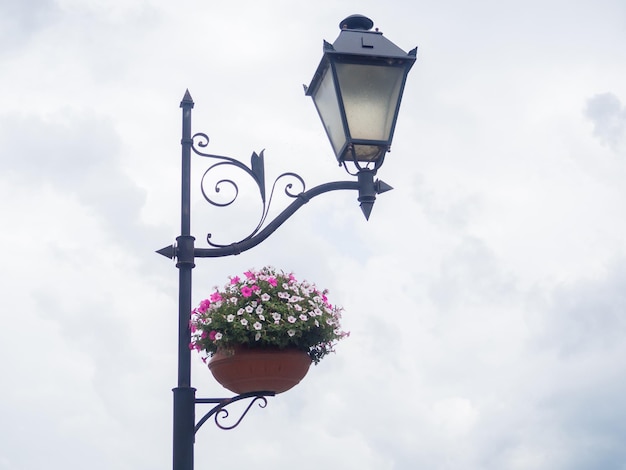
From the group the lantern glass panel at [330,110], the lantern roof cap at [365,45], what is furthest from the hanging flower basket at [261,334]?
the lantern roof cap at [365,45]

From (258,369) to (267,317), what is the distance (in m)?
0.31

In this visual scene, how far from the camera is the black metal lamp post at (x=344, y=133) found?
19.0 feet

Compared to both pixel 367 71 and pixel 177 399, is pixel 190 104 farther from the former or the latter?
pixel 177 399

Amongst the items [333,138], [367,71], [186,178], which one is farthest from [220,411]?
[367,71]

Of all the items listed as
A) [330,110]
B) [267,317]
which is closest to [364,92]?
[330,110]

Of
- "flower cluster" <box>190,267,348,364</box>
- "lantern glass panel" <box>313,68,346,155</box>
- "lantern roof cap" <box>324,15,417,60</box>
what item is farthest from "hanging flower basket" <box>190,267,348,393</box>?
"lantern roof cap" <box>324,15,417,60</box>

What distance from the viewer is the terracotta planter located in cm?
574

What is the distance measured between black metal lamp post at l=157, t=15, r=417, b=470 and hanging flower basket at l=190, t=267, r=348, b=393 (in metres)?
0.12

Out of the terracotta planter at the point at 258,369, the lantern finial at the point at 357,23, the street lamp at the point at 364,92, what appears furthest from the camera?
the lantern finial at the point at 357,23

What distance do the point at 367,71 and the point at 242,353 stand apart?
6.08ft

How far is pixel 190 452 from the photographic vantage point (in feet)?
17.9

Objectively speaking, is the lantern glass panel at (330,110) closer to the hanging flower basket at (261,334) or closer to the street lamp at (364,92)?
the street lamp at (364,92)

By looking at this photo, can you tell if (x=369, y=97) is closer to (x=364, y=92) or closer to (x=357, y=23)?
(x=364, y=92)

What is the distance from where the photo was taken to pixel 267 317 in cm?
583
